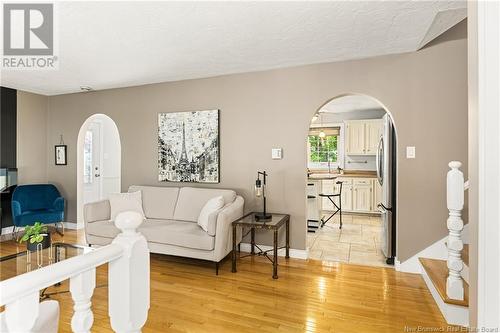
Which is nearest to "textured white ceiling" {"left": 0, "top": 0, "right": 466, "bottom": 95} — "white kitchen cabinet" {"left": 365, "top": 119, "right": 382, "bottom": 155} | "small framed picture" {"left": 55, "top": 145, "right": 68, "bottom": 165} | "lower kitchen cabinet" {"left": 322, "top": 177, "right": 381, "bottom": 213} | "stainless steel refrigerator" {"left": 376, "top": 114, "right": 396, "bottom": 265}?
"stainless steel refrigerator" {"left": 376, "top": 114, "right": 396, "bottom": 265}

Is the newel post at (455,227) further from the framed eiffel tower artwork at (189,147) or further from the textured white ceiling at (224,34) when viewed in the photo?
the framed eiffel tower artwork at (189,147)

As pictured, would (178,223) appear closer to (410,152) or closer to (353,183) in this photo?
(410,152)

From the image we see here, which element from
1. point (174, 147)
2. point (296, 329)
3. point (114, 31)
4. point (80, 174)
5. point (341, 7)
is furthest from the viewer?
point (80, 174)

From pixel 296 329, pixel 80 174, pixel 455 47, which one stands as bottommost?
pixel 296 329

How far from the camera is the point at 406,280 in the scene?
2988 mm

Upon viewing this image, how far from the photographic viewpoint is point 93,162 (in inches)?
248

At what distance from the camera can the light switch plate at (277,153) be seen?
3.76 metres

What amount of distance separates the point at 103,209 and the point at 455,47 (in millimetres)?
4715

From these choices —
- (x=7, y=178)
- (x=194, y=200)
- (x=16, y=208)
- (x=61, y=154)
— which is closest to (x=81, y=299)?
(x=194, y=200)

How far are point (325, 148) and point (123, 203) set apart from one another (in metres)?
5.13

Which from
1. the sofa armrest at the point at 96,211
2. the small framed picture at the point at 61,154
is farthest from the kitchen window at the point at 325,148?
the small framed picture at the point at 61,154

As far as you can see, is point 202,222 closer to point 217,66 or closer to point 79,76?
point 217,66

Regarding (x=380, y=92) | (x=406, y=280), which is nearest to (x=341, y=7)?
(x=380, y=92)

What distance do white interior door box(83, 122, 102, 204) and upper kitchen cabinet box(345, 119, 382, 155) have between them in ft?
18.8
